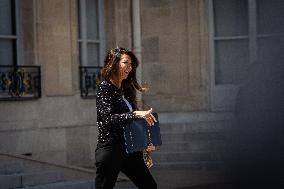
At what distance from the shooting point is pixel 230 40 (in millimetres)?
15375

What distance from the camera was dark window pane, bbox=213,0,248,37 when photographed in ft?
50.0

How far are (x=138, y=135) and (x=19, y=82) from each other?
7.65m

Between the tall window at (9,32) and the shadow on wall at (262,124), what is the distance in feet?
22.8

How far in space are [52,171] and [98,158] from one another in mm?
4969

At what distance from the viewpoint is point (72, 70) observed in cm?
1359

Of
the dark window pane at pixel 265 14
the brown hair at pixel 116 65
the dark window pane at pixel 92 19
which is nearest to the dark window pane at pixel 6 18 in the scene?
the dark window pane at pixel 92 19

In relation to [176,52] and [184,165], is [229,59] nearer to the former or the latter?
[176,52]

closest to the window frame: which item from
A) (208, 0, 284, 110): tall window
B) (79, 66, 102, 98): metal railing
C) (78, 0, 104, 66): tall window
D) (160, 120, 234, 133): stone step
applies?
(79, 66, 102, 98): metal railing

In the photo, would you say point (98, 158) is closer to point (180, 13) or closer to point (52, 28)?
point (52, 28)

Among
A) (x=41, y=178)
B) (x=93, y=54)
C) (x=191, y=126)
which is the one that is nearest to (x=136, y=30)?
(x=93, y=54)

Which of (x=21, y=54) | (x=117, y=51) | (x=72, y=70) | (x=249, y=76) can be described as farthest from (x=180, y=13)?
(x=117, y=51)

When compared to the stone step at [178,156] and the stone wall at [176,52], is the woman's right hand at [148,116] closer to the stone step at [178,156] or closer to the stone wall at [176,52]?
the stone step at [178,156]

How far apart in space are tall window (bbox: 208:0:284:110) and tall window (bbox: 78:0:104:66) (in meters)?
2.51

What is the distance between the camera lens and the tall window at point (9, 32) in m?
12.7
